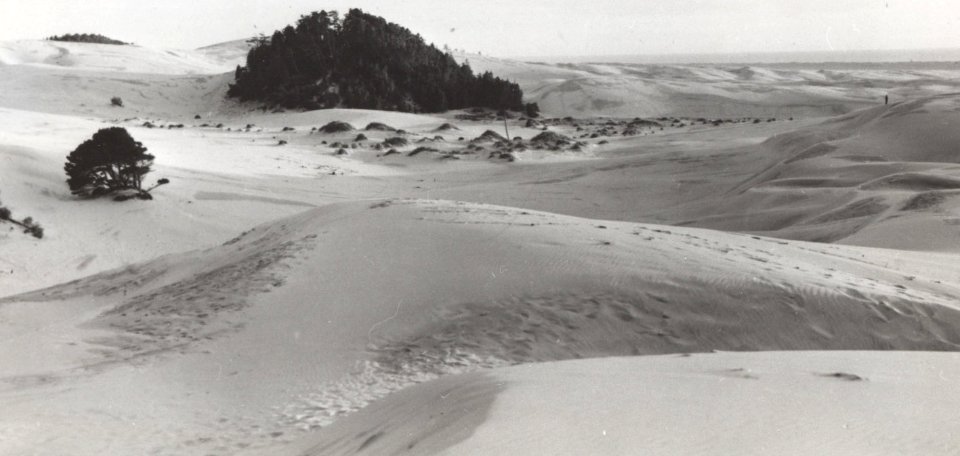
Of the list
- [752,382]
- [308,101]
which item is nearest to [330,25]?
[308,101]

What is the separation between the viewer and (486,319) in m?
5.77

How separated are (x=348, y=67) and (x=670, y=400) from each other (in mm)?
36462

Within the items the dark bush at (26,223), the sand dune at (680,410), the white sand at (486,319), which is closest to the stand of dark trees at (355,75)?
the white sand at (486,319)

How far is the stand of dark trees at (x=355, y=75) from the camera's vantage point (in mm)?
36594

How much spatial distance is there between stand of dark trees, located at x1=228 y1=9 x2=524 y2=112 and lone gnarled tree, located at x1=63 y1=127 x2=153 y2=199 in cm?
2181

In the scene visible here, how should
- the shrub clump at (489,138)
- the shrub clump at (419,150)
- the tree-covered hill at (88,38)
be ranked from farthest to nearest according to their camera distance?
1. the tree-covered hill at (88,38)
2. the shrub clump at (489,138)
3. the shrub clump at (419,150)

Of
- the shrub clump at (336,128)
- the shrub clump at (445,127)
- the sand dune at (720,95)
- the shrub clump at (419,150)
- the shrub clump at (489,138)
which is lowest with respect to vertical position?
the shrub clump at (419,150)

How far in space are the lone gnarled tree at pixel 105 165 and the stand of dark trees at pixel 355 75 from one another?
71.6 feet

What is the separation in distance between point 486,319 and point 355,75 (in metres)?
33.5

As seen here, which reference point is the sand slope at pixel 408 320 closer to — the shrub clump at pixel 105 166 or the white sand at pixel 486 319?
the white sand at pixel 486 319

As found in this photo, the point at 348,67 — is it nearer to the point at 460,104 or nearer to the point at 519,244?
the point at 460,104

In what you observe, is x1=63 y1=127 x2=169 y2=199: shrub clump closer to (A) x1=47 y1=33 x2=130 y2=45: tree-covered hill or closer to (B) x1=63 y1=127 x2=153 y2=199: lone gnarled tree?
(B) x1=63 y1=127 x2=153 y2=199: lone gnarled tree

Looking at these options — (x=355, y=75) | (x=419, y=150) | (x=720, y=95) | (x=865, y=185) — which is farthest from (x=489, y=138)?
(x=720, y=95)

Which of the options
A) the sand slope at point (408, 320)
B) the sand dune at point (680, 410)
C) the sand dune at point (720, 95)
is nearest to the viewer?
the sand dune at point (680, 410)
